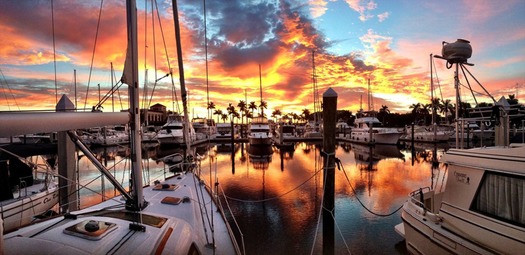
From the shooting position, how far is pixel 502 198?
19.0 feet

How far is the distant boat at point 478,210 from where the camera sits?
215 inches

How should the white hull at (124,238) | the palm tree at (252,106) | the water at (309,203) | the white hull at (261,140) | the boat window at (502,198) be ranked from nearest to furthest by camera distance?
the white hull at (124,238)
the boat window at (502,198)
the water at (309,203)
the white hull at (261,140)
the palm tree at (252,106)

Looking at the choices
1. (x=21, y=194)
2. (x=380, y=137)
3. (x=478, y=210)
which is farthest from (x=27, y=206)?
(x=380, y=137)

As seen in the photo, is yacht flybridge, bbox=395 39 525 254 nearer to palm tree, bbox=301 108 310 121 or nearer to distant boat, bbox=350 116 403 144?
distant boat, bbox=350 116 403 144

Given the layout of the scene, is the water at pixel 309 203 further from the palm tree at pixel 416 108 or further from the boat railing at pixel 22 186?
the palm tree at pixel 416 108

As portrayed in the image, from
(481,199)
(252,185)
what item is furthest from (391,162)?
(481,199)

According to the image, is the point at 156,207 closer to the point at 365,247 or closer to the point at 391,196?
the point at 365,247

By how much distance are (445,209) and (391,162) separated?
23.4 m

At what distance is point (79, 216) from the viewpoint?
4.62 metres

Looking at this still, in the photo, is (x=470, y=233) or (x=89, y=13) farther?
(x=89, y=13)

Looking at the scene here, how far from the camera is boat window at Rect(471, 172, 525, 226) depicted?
5.45 m

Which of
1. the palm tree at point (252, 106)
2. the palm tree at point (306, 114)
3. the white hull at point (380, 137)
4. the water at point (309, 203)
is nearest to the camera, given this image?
the water at point (309, 203)

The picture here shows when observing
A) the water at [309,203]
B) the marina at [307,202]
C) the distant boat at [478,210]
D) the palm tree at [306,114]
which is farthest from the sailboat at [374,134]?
the palm tree at [306,114]

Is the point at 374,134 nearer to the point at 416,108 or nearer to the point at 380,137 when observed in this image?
the point at 380,137
